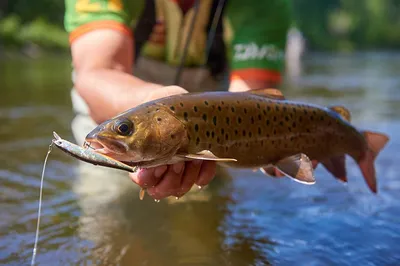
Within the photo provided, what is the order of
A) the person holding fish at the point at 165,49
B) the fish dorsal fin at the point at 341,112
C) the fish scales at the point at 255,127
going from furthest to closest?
the fish dorsal fin at the point at 341,112 → the person holding fish at the point at 165,49 → the fish scales at the point at 255,127

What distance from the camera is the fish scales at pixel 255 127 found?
5.84 feet

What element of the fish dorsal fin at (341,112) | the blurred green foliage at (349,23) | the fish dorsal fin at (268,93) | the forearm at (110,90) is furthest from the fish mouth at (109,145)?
the blurred green foliage at (349,23)

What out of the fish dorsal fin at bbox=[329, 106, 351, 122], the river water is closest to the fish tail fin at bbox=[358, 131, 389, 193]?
the fish dorsal fin at bbox=[329, 106, 351, 122]

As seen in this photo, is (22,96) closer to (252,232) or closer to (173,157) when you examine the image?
(252,232)

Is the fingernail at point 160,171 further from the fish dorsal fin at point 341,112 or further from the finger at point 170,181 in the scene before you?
the fish dorsal fin at point 341,112

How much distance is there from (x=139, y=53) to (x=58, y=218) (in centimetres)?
115

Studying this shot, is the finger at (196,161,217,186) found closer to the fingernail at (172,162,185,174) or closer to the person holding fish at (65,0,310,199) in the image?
the person holding fish at (65,0,310,199)

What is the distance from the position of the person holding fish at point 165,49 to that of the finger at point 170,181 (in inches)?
1.3

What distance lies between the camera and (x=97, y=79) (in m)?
2.28

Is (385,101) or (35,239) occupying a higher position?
(35,239)

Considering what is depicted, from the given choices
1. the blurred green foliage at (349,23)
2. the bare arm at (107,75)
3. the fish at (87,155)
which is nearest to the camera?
the fish at (87,155)

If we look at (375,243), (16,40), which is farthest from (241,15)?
(16,40)

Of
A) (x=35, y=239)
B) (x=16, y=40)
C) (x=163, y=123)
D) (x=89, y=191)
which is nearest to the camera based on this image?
(x=163, y=123)

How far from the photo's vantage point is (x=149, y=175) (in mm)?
1818
